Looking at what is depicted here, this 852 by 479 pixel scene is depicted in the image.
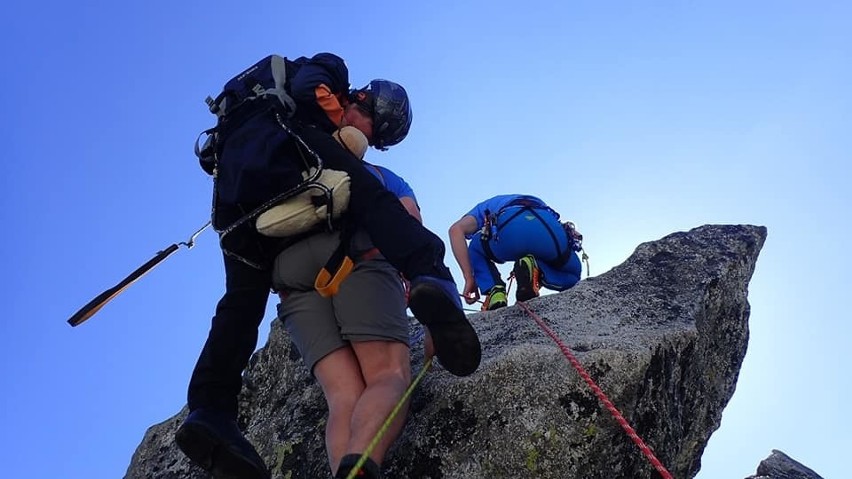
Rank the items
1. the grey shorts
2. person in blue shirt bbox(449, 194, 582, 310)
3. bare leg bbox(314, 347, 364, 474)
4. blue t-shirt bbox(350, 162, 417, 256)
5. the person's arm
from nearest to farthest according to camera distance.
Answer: bare leg bbox(314, 347, 364, 474)
the grey shorts
blue t-shirt bbox(350, 162, 417, 256)
person in blue shirt bbox(449, 194, 582, 310)
the person's arm

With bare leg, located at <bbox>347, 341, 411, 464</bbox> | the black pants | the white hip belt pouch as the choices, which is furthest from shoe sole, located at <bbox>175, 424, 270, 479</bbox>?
the white hip belt pouch

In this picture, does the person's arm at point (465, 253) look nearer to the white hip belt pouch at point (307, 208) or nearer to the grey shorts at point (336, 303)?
the grey shorts at point (336, 303)

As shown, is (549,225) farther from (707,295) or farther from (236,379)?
(236,379)

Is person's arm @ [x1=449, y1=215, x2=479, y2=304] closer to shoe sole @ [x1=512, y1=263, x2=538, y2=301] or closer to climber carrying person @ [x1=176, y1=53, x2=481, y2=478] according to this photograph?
shoe sole @ [x1=512, y1=263, x2=538, y2=301]

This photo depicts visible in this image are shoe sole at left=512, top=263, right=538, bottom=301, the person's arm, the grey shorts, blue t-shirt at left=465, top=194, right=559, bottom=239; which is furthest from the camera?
the person's arm

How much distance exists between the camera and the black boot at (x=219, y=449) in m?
4.03

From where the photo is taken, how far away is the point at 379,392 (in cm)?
A: 389

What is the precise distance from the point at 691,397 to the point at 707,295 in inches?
36.7

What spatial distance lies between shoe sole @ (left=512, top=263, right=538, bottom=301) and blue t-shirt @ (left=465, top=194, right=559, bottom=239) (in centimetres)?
102

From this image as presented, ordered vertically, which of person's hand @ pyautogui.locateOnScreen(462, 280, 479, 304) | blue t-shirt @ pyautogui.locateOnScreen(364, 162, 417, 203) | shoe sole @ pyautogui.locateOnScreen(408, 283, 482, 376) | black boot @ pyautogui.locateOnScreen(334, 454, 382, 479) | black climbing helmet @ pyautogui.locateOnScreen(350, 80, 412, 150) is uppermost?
black climbing helmet @ pyautogui.locateOnScreen(350, 80, 412, 150)

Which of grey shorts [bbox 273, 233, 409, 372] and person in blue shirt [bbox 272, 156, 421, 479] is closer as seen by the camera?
person in blue shirt [bbox 272, 156, 421, 479]

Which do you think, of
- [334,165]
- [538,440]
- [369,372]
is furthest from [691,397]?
[334,165]

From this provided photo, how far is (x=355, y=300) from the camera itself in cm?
425

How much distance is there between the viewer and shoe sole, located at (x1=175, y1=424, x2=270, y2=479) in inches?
159
